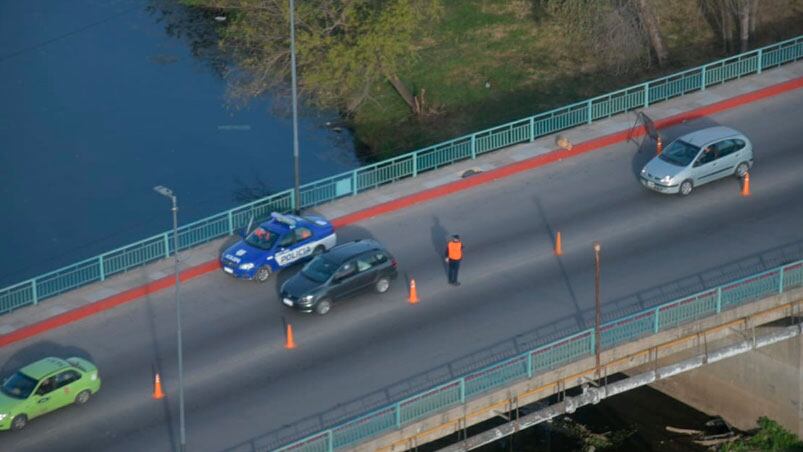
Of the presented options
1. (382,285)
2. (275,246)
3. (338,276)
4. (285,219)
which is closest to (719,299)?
(382,285)

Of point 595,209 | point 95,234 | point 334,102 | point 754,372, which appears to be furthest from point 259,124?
point 754,372

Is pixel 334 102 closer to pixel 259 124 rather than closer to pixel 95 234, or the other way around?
pixel 259 124

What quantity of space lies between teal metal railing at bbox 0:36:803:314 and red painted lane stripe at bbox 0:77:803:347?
125 centimetres

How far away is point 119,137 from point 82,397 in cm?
2855

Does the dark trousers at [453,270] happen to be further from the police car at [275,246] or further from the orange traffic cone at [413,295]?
the police car at [275,246]

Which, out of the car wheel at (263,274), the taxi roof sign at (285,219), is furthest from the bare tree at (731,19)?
the car wheel at (263,274)

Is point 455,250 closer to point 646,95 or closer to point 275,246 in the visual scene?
point 275,246

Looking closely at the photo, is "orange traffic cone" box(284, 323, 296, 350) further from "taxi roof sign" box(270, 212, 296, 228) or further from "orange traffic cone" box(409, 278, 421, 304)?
"taxi roof sign" box(270, 212, 296, 228)

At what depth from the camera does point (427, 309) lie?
38344 millimetres

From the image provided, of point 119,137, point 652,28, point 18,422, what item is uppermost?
point 652,28

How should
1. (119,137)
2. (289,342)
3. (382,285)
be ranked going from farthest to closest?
1. (119,137)
2. (382,285)
3. (289,342)

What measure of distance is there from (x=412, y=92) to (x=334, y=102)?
304 centimetres

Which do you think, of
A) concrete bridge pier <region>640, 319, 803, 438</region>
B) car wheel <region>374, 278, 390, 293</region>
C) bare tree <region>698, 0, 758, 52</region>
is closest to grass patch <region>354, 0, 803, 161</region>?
bare tree <region>698, 0, 758, 52</region>

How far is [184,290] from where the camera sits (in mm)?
40281
